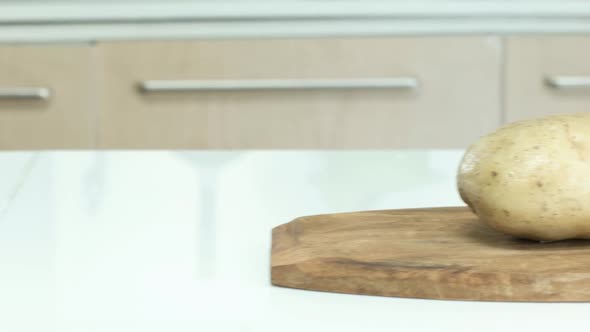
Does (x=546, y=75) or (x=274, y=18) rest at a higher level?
(x=274, y=18)

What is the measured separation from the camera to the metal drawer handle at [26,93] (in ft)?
5.20

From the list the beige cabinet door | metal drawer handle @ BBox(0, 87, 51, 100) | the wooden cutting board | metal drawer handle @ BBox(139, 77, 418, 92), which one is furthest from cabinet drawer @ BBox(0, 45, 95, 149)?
the wooden cutting board

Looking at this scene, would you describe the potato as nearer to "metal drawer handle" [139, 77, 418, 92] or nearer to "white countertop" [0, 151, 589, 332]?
"white countertop" [0, 151, 589, 332]

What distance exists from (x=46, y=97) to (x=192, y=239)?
1290 millimetres

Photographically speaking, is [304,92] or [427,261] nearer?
[427,261]

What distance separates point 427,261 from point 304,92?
125cm

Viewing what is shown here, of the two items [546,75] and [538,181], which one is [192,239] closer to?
[538,181]

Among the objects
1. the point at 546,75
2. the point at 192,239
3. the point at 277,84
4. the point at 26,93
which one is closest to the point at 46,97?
the point at 26,93

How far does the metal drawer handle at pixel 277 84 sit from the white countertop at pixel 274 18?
9cm

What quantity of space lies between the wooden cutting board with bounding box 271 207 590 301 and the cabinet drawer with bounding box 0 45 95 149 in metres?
1.25

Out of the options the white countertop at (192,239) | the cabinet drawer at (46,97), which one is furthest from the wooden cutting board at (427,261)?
the cabinet drawer at (46,97)

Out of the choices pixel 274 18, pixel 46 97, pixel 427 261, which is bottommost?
pixel 427 261

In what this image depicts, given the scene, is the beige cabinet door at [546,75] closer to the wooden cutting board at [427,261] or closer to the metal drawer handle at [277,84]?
the metal drawer handle at [277,84]

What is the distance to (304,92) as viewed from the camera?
5.17 feet
